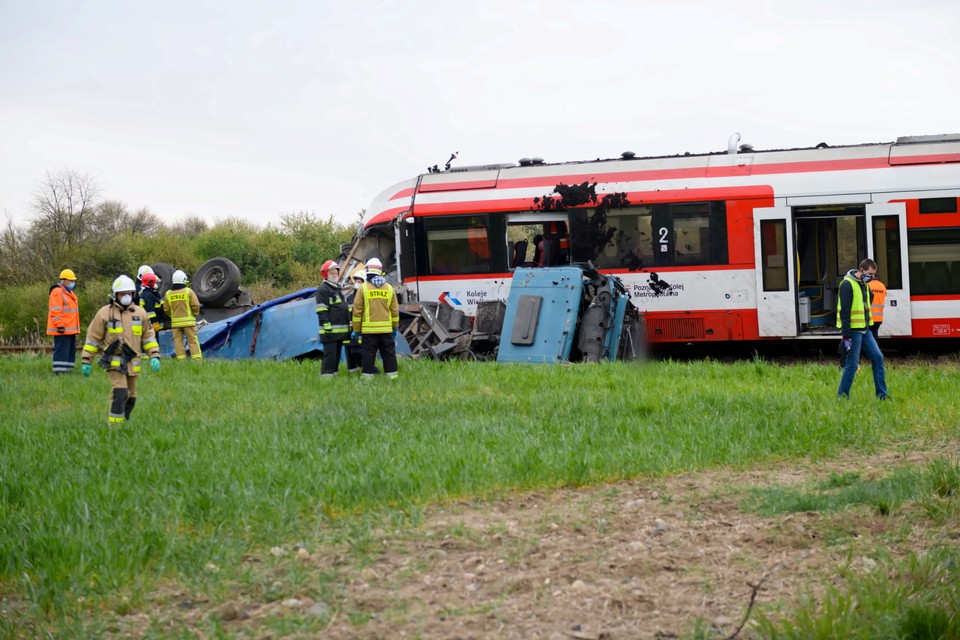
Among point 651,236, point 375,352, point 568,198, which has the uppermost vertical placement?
point 568,198

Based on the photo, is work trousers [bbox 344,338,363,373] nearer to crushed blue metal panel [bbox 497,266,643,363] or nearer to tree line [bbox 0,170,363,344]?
crushed blue metal panel [bbox 497,266,643,363]

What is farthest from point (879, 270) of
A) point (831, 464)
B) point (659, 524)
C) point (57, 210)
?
point (57, 210)

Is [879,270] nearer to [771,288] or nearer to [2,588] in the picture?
[771,288]

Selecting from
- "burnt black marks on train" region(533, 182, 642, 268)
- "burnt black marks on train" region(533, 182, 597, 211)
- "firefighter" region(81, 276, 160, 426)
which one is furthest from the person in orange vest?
"burnt black marks on train" region(533, 182, 642, 268)

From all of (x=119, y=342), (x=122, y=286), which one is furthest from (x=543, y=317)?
(x=119, y=342)

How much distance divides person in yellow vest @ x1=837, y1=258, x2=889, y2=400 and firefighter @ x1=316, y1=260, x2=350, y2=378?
22.5 feet

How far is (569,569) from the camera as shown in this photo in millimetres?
5645

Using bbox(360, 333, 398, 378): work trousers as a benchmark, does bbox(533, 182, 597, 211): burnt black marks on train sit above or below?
above

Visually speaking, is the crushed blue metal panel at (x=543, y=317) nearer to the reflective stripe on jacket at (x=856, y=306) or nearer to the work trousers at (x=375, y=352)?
the work trousers at (x=375, y=352)

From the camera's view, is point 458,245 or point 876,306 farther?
point 458,245

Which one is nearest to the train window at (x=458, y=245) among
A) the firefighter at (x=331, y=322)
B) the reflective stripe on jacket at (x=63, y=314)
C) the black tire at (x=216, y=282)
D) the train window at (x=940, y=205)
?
the firefighter at (x=331, y=322)

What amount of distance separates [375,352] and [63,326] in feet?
19.4

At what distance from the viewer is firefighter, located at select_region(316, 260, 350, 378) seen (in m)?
14.8

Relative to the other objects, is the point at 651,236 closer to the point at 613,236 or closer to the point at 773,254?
the point at 613,236
